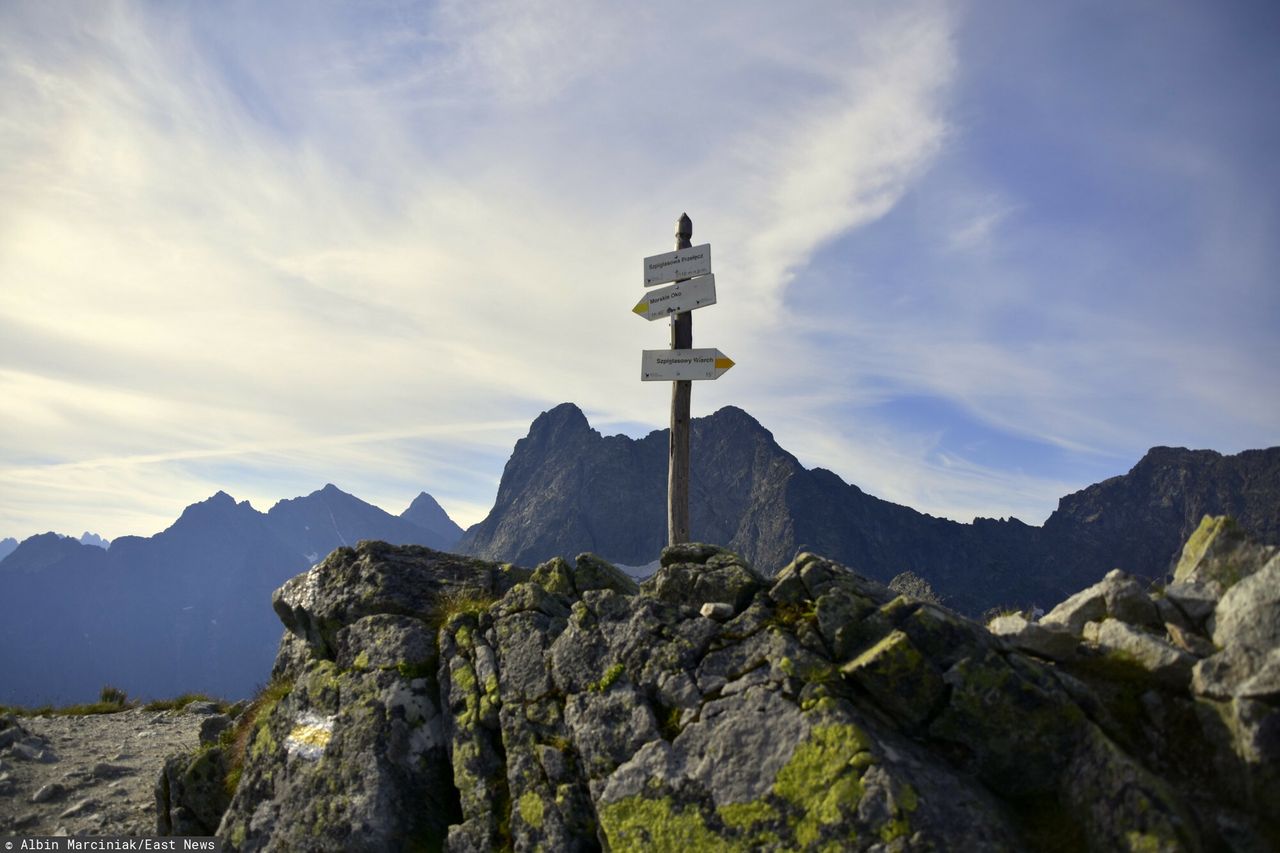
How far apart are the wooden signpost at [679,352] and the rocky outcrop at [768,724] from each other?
10.5 ft

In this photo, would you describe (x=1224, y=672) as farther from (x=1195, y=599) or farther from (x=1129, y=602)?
(x=1129, y=602)

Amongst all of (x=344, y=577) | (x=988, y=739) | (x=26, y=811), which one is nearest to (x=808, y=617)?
Result: (x=988, y=739)

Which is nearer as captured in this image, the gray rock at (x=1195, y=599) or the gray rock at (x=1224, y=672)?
the gray rock at (x=1224, y=672)

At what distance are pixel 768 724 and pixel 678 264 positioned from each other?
31.8 feet

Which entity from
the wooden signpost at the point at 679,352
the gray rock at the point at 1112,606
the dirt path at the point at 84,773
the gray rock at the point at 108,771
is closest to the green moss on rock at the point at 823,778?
the gray rock at the point at 1112,606

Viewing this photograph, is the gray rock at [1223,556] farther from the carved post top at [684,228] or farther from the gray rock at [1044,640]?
the carved post top at [684,228]

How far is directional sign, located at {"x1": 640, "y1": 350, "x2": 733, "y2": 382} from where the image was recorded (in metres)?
14.2

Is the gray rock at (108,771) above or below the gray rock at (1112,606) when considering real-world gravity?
below

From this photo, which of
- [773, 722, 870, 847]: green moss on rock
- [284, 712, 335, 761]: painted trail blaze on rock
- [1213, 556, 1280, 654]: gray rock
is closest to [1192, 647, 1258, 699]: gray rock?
[1213, 556, 1280, 654]: gray rock

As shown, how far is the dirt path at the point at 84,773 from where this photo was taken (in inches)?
529

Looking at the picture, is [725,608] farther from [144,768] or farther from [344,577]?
[144,768]

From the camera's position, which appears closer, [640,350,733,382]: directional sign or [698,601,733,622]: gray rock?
[698,601,733,622]: gray rock

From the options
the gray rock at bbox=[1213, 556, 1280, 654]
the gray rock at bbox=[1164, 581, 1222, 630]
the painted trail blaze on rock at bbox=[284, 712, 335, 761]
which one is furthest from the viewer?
the painted trail blaze on rock at bbox=[284, 712, 335, 761]

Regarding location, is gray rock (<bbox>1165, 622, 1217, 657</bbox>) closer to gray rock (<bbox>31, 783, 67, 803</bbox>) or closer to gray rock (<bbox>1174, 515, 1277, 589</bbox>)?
gray rock (<bbox>1174, 515, 1277, 589</bbox>)
